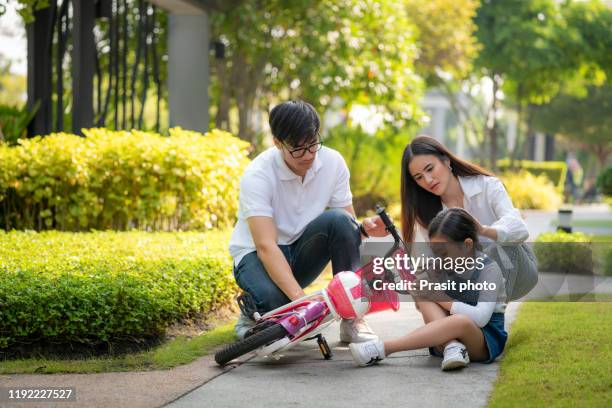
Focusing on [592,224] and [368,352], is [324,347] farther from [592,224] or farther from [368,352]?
[592,224]

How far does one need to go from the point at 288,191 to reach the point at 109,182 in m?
3.28

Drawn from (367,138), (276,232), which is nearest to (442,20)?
(367,138)

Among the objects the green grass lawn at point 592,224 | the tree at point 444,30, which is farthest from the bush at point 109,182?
the tree at point 444,30

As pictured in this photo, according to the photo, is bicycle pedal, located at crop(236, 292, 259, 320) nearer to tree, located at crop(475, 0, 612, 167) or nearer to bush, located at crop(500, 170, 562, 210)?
bush, located at crop(500, 170, 562, 210)

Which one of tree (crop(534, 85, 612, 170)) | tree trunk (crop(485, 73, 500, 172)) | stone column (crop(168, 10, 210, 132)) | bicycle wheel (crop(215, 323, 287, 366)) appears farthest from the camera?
tree (crop(534, 85, 612, 170))

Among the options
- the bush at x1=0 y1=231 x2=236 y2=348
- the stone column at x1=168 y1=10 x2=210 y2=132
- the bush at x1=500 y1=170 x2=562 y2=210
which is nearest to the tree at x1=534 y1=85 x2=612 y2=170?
the bush at x1=500 y1=170 x2=562 y2=210

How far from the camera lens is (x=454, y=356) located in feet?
14.2

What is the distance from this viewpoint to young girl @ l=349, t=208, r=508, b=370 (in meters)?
4.41

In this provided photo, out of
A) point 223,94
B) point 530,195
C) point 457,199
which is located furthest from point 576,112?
point 457,199

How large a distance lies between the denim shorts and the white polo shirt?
3.41ft

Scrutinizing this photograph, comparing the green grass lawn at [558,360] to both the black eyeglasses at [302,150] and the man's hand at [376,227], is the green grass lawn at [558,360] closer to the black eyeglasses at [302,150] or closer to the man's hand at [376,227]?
the man's hand at [376,227]

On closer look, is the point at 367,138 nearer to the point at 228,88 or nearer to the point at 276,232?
the point at 228,88

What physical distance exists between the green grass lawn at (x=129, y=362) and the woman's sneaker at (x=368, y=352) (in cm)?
85

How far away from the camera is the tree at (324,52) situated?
12453 millimetres
